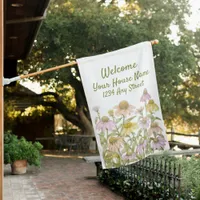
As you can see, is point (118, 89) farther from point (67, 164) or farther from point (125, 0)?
point (125, 0)

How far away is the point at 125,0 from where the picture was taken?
18531 millimetres

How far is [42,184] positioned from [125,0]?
37.0ft

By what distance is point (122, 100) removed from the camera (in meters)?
5.06

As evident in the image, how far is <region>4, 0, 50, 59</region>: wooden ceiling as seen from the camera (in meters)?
6.60

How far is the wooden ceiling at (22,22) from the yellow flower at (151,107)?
2.29 meters

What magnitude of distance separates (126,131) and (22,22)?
3.48m

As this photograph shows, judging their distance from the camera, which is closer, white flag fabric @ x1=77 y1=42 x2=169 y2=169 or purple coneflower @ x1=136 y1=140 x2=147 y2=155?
white flag fabric @ x1=77 y1=42 x2=169 y2=169

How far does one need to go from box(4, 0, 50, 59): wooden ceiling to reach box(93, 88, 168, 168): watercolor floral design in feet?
7.23

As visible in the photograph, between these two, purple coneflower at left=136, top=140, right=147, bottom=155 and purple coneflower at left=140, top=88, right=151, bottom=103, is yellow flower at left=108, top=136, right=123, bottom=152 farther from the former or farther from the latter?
purple coneflower at left=140, top=88, right=151, bottom=103

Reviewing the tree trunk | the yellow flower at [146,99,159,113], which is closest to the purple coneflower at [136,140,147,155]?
the yellow flower at [146,99,159,113]

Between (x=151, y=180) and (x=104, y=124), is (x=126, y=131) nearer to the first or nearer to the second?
(x=104, y=124)

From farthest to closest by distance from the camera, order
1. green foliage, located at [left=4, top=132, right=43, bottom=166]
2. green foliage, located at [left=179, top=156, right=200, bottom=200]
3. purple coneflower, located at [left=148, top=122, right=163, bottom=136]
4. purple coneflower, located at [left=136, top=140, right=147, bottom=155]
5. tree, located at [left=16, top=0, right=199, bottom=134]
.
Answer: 1. tree, located at [left=16, top=0, right=199, bottom=134]
2. green foliage, located at [left=4, top=132, right=43, bottom=166]
3. green foliage, located at [left=179, top=156, right=200, bottom=200]
4. purple coneflower, located at [left=148, top=122, right=163, bottom=136]
5. purple coneflower, located at [left=136, top=140, right=147, bottom=155]

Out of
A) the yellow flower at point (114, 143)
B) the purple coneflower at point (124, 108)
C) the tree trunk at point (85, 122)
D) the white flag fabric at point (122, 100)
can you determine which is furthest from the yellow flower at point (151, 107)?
the tree trunk at point (85, 122)

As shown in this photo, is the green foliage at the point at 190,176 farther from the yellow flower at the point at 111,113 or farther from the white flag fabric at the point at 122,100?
the yellow flower at the point at 111,113
